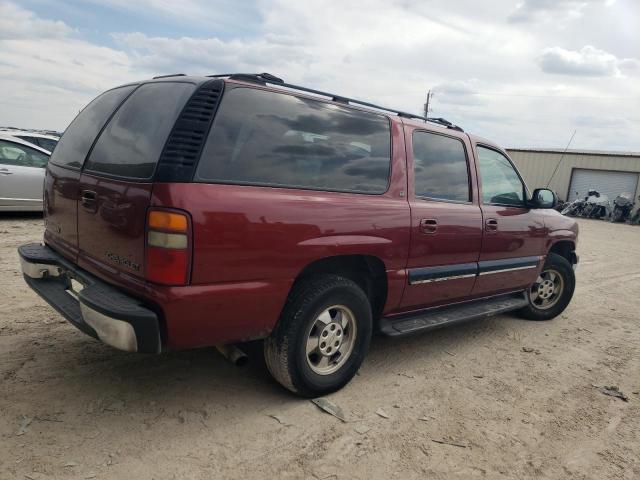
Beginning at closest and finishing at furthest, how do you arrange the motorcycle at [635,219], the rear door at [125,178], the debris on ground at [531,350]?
1. the rear door at [125,178]
2. the debris on ground at [531,350]
3. the motorcycle at [635,219]

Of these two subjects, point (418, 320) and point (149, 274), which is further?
point (418, 320)

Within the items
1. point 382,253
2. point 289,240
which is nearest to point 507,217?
point 382,253

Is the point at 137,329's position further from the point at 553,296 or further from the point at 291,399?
the point at 553,296

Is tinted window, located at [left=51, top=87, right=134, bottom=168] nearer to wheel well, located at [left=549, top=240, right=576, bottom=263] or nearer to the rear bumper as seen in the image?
the rear bumper

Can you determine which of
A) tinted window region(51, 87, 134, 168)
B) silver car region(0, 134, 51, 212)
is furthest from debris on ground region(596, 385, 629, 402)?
silver car region(0, 134, 51, 212)

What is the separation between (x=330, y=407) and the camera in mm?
3025

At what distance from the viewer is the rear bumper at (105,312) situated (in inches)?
91.0

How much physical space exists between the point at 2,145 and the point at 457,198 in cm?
807

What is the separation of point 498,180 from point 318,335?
237 centimetres

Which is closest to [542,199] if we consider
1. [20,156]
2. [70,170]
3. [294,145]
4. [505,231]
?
[505,231]

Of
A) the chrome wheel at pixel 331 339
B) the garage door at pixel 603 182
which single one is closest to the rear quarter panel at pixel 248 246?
the chrome wheel at pixel 331 339

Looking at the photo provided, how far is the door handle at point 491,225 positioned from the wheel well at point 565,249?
5.05 ft

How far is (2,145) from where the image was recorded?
8359 millimetres

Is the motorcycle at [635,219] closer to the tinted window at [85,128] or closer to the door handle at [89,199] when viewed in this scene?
the tinted window at [85,128]
